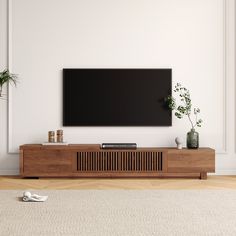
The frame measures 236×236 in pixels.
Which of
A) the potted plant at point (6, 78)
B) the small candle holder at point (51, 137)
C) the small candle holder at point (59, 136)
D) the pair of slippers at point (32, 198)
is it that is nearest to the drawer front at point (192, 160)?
the small candle holder at point (59, 136)

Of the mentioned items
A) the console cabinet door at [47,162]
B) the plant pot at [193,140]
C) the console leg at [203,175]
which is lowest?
the console leg at [203,175]

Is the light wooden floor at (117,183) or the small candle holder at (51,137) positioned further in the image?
the small candle holder at (51,137)

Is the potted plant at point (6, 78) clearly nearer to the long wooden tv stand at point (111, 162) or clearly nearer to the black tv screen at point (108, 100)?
the black tv screen at point (108, 100)

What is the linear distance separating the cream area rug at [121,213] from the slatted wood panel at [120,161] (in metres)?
1.06

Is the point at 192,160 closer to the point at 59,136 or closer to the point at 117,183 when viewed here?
the point at 117,183

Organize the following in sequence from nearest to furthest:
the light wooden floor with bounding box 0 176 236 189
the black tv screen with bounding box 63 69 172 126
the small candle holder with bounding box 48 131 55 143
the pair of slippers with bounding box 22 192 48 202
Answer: the pair of slippers with bounding box 22 192 48 202 → the light wooden floor with bounding box 0 176 236 189 → the small candle holder with bounding box 48 131 55 143 → the black tv screen with bounding box 63 69 172 126

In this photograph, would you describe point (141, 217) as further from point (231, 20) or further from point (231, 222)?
point (231, 20)

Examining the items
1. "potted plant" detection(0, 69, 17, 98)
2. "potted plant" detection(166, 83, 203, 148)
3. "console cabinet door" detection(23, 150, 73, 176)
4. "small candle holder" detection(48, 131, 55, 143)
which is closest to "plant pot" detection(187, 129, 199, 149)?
"potted plant" detection(166, 83, 203, 148)

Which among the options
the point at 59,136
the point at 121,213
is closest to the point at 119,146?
the point at 59,136

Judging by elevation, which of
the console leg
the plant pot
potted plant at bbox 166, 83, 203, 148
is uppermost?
potted plant at bbox 166, 83, 203, 148

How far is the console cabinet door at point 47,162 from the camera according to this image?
5.39 m

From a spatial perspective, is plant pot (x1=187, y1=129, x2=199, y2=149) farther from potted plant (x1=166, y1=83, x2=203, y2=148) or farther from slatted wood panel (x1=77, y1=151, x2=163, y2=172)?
slatted wood panel (x1=77, y1=151, x2=163, y2=172)

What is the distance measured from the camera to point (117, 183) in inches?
201

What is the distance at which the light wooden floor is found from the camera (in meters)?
4.83
